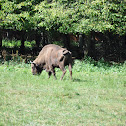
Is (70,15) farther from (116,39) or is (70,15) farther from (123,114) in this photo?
(123,114)

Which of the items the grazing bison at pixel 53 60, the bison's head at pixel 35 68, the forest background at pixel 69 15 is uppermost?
the forest background at pixel 69 15

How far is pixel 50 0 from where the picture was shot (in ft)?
69.0

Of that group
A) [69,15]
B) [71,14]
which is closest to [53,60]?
[71,14]

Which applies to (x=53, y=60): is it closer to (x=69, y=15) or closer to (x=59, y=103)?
(x=59, y=103)

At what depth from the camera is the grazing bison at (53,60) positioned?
12.9m

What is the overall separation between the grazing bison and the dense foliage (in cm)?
522

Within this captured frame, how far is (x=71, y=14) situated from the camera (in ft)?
61.9

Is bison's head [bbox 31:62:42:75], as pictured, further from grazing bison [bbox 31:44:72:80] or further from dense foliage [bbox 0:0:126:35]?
dense foliage [bbox 0:0:126:35]

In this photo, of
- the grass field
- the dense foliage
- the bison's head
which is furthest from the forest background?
the grass field

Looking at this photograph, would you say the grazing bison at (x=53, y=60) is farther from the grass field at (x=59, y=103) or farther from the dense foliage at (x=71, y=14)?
the dense foliage at (x=71, y=14)

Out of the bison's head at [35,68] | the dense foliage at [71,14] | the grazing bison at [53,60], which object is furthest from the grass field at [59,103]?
the dense foliage at [71,14]

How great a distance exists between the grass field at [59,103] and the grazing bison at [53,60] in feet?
4.40

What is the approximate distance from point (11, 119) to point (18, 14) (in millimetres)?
14684

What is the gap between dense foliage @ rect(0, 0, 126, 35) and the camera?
18438mm
